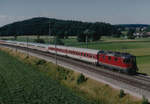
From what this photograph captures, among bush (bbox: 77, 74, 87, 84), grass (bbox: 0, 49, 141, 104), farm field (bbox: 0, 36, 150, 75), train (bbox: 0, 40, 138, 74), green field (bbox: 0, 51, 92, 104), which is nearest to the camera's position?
grass (bbox: 0, 49, 141, 104)

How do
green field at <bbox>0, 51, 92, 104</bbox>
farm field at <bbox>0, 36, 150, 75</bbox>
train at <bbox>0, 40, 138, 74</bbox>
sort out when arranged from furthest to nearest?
farm field at <bbox>0, 36, 150, 75</bbox> → train at <bbox>0, 40, 138, 74</bbox> → green field at <bbox>0, 51, 92, 104</bbox>

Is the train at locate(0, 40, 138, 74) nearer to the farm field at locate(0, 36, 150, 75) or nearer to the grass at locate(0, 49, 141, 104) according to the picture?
the farm field at locate(0, 36, 150, 75)

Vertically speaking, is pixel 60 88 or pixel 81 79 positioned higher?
pixel 81 79

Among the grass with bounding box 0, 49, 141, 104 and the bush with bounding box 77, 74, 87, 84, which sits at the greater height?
the bush with bounding box 77, 74, 87, 84

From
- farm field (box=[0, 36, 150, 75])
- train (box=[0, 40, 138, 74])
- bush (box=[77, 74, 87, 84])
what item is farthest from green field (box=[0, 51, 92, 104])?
farm field (box=[0, 36, 150, 75])

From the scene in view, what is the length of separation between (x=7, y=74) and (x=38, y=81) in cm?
1124

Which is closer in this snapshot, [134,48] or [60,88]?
[60,88]

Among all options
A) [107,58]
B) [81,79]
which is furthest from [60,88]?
[107,58]

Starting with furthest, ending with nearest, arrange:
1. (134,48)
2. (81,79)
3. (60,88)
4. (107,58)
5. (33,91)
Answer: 1. (134,48)
2. (107,58)
3. (60,88)
4. (81,79)
5. (33,91)

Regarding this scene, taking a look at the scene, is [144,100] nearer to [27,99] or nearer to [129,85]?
[129,85]

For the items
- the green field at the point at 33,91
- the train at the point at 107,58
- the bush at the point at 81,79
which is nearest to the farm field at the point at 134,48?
the train at the point at 107,58

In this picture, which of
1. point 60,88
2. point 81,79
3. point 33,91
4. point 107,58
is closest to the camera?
point 33,91

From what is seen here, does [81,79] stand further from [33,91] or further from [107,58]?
[107,58]

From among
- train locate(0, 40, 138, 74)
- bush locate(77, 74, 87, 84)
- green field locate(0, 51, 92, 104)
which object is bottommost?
green field locate(0, 51, 92, 104)
